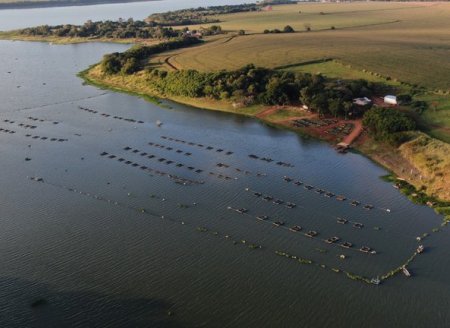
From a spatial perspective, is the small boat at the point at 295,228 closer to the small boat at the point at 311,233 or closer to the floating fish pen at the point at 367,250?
the small boat at the point at 311,233

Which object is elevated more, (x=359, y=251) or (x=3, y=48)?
(x=3, y=48)

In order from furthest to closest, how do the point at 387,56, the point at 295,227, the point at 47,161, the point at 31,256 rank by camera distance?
1. the point at 387,56
2. the point at 47,161
3. the point at 295,227
4. the point at 31,256

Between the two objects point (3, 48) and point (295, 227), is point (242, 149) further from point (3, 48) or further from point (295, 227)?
point (3, 48)

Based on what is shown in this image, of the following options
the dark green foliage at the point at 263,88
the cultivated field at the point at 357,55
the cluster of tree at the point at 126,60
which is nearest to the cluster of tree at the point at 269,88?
the dark green foliage at the point at 263,88

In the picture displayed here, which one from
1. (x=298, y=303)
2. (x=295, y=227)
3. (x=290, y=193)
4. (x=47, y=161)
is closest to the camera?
(x=298, y=303)

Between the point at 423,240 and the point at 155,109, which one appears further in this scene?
the point at 155,109

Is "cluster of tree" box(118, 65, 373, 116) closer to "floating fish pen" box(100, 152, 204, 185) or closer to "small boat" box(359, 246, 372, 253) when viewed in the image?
"floating fish pen" box(100, 152, 204, 185)

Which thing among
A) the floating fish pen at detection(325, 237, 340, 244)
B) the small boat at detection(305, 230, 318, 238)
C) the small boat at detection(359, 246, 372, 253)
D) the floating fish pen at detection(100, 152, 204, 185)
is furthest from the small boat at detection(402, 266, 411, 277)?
the floating fish pen at detection(100, 152, 204, 185)

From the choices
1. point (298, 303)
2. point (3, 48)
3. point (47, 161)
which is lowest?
point (298, 303)

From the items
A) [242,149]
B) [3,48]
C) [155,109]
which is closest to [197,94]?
[155,109]
